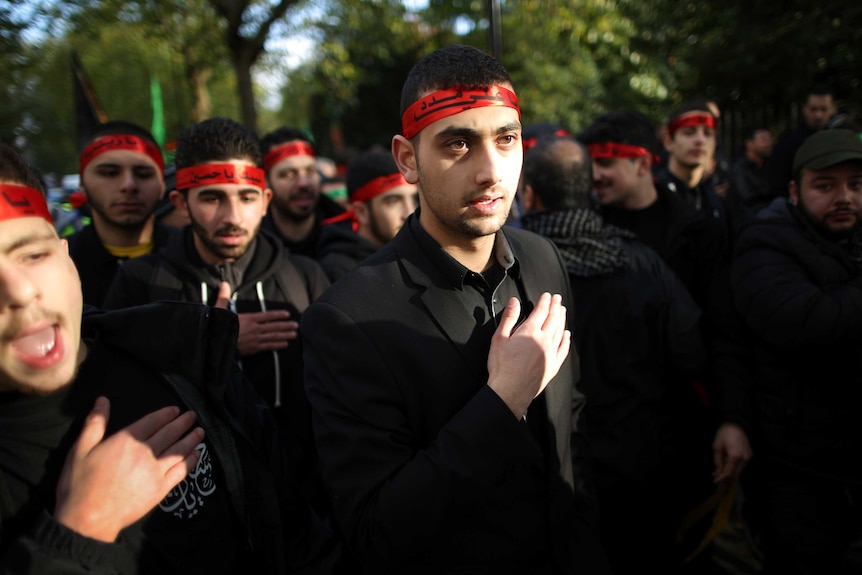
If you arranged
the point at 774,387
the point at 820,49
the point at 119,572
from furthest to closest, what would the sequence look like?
1. the point at 820,49
2. the point at 774,387
3. the point at 119,572

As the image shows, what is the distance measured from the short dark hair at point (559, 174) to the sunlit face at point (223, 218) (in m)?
1.35

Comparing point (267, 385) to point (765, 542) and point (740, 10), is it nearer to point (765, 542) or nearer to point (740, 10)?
point (765, 542)

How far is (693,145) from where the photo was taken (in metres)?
5.21

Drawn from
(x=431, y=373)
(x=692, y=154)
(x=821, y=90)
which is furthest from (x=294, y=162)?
(x=821, y=90)

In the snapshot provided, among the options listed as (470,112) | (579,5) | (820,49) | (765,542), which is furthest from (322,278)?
(579,5)

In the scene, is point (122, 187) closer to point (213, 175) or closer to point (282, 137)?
point (213, 175)

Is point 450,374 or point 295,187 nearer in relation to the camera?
point 450,374

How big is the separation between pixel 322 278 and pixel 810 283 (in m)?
2.28

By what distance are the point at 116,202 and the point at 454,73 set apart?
271 cm

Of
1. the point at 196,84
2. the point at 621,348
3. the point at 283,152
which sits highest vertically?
the point at 196,84

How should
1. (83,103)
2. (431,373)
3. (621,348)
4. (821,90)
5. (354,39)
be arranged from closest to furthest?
(431,373), (621,348), (83,103), (821,90), (354,39)

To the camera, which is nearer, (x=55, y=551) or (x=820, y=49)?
(x=55, y=551)

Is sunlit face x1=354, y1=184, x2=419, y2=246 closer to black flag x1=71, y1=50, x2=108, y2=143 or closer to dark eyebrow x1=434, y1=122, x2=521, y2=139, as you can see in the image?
dark eyebrow x1=434, y1=122, x2=521, y2=139

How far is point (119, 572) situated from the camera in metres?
1.46
